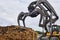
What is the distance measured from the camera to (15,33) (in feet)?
20.9

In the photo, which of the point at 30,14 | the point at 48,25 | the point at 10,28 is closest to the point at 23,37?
the point at 10,28

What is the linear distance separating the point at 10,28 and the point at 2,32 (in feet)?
1.31

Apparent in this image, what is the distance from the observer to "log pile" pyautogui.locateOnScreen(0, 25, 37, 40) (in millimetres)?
6336

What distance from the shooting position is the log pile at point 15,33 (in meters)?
6.34

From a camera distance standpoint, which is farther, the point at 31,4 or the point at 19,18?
the point at 19,18

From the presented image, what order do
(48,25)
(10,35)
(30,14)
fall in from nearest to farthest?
A: (10,35), (30,14), (48,25)

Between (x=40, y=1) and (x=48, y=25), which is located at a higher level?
(x=40, y=1)

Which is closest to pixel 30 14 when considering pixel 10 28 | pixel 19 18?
pixel 19 18

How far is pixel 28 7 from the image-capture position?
39.4 feet

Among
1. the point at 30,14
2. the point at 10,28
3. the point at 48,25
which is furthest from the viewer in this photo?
the point at 48,25

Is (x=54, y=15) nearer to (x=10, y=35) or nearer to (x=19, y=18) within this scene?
(x=19, y=18)

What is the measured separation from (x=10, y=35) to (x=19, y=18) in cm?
675

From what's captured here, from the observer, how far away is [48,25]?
12.7 metres

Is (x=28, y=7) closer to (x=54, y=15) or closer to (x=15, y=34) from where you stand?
(x=54, y=15)
